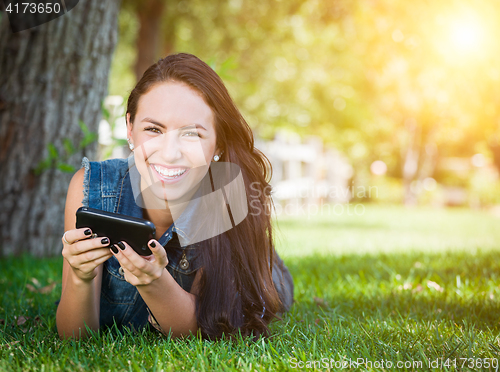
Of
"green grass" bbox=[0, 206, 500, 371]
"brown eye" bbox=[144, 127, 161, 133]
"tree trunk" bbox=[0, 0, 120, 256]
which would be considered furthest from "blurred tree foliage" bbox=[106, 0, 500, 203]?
"green grass" bbox=[0, 206, 500, 371]

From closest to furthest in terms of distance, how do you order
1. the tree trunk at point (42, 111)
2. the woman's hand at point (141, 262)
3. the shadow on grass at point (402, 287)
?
the woman's hand at point (141, 262)
the shadow on grass at point (402, 287)
the tree trunk at point (42, 111)

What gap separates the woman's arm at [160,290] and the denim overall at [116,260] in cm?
17

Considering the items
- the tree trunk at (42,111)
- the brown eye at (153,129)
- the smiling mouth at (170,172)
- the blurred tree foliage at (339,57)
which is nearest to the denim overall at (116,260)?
the smiling mouth at (170,172)

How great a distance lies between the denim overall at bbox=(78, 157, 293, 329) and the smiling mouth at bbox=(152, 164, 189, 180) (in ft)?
0.83

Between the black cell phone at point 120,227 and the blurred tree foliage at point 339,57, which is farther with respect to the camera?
the blurred tree foliage at point 339,57

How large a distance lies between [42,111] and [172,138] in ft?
8.05

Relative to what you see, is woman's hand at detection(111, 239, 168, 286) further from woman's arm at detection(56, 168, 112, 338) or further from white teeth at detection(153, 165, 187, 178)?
white teeth at detection(153, 165, 187, 178)

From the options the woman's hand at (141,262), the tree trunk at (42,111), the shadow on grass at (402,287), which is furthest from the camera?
the tree trunk at (42,111)

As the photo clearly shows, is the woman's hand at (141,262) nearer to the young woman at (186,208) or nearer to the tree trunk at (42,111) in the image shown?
the young woman at (186,208)

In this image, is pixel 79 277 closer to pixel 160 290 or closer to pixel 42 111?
pixel 160 290

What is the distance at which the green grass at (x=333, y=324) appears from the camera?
67.3 inches

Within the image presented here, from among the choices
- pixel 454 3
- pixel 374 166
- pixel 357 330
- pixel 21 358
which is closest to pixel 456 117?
pixel 454 3

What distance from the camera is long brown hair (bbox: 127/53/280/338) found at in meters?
2.05

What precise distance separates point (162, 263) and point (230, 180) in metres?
0.66
